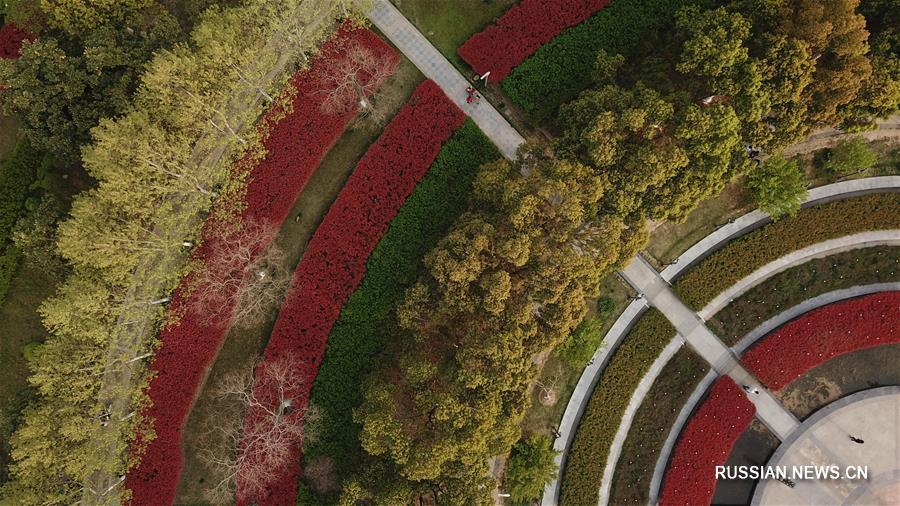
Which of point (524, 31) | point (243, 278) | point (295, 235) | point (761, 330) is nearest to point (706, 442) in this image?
point (761, 330)

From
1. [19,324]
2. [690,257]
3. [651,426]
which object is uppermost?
[690,257]

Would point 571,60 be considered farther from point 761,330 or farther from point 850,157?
point 761,330

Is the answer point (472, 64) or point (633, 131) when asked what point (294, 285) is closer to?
point (472, 64)

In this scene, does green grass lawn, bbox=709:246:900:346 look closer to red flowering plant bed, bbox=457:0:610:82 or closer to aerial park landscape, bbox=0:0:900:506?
aerial park landscape, bbox=0:0:900:506

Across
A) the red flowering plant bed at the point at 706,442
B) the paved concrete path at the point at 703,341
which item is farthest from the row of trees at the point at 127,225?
the red flowering plant bed at the point at 706,442

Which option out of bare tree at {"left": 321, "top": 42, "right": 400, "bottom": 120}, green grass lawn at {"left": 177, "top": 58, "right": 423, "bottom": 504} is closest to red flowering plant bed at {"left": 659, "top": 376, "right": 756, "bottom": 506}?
green grass lawn at {"left": 177, "top": 58, "right": 423, "bottom": 504}

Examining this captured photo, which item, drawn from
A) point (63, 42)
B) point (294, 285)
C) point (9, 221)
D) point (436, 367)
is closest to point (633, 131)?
point (436, 367)
